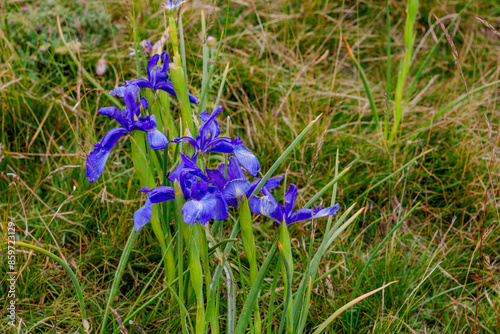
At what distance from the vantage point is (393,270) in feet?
5.65

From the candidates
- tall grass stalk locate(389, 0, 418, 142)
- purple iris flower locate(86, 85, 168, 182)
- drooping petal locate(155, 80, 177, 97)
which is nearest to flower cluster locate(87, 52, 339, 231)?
purple iris flower locate(86, 85, 168, 182)

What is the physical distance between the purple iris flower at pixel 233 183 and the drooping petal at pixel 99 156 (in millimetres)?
351

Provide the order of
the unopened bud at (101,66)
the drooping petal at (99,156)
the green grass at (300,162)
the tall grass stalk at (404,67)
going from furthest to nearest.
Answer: the unopened bud at (101,66), the tall grass stalk at (404,67), the green grass at (300,162), the drooping petal at (99,156)

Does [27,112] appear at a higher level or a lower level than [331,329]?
higher

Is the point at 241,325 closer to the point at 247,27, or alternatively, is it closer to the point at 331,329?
the point at 331,329

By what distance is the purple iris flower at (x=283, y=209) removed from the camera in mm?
1107

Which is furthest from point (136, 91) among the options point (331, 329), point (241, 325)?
point (331, 329)

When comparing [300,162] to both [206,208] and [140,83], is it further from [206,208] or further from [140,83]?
[206,208]

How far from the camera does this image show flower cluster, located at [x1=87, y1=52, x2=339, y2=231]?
1061 millimetres

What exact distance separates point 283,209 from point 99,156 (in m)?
0.53

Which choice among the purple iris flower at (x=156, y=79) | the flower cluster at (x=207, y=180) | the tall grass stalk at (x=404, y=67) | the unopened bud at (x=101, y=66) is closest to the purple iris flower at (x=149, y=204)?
the flower cluster at (x=207, y=180)

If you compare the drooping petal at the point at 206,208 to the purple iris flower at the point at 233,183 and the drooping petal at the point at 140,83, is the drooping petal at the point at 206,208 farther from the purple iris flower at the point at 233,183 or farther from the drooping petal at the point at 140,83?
the drooping petal at the point at 140,83

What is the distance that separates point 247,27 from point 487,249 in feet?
6.21

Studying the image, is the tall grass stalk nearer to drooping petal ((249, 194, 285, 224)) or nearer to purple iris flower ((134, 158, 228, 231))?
drooping petal ((249, 194, 285, 224))
